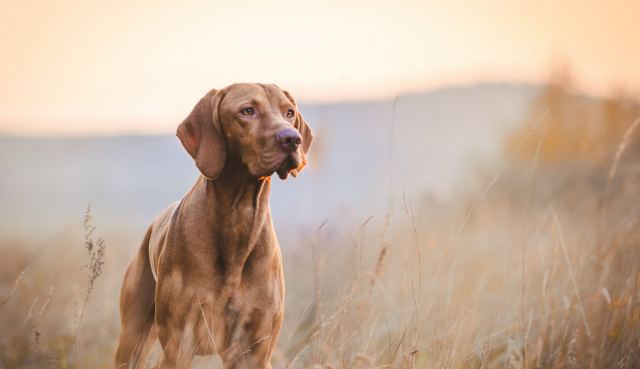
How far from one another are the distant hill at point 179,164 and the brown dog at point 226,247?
577cm

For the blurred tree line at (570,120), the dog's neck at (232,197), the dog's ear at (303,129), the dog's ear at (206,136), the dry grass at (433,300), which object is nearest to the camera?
the dog's ear at (206,136)

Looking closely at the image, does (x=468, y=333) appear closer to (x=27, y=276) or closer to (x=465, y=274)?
(x=465, y=274)

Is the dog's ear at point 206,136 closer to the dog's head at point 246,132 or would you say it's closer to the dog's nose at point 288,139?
the dog's head at point 246,132

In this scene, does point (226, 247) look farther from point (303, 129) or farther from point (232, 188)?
point (303, 129)

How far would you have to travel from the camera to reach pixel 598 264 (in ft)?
20.3

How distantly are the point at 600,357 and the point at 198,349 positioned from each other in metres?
2.81

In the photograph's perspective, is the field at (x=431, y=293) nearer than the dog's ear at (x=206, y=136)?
No

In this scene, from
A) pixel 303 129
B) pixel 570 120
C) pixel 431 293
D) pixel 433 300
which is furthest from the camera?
pixel 570 120

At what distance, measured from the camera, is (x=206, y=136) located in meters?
4.57

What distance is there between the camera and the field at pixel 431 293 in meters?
4.79

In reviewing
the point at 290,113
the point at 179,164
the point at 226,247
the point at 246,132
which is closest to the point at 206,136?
the point at 246,132

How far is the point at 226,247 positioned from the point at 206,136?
689 mm

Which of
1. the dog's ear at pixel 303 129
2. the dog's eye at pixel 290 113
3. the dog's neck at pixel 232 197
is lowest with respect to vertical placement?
the dog's neck at pixel 232 197

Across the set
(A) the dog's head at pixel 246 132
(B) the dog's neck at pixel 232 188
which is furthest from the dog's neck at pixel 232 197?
(A) the dog's head at pixel 246 132
